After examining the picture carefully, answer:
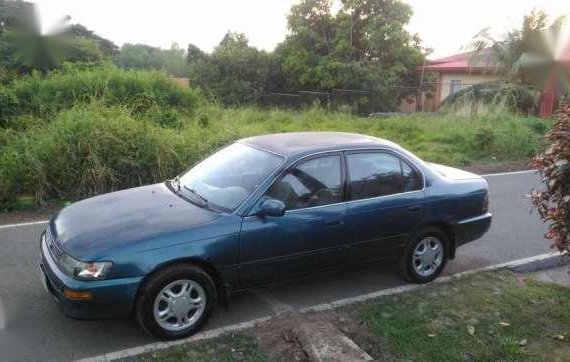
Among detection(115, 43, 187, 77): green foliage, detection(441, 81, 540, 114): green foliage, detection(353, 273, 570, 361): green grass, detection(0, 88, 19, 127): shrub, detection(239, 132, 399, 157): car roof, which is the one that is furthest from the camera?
detection(115, 43, 187, 77): green foliage

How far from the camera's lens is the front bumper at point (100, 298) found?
390cm

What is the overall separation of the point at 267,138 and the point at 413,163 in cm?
152

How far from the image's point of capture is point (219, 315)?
473 centimetres

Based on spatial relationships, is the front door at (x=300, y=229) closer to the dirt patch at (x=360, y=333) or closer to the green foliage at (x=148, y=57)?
the dirt patch at (x=360, y=333)

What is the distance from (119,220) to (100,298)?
0.73 metres

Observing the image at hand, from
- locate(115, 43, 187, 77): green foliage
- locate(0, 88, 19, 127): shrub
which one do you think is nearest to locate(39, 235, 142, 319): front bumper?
locate(0, 88, 19, 127): shrub

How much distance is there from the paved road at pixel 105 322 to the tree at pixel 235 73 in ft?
66.0

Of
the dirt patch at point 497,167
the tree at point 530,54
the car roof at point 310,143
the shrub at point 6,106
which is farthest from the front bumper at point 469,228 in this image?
the tree at point 530,54

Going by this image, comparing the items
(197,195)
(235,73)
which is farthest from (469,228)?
(235,73)

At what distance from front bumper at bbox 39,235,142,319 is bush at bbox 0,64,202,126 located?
768cm

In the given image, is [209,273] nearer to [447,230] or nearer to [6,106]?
[447,230]

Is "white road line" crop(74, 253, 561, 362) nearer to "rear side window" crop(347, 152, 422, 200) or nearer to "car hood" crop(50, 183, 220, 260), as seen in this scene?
"car hood" crop(50, 183, 220, 260)

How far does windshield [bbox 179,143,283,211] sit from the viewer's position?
470cm

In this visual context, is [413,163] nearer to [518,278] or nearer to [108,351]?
[518,278]
